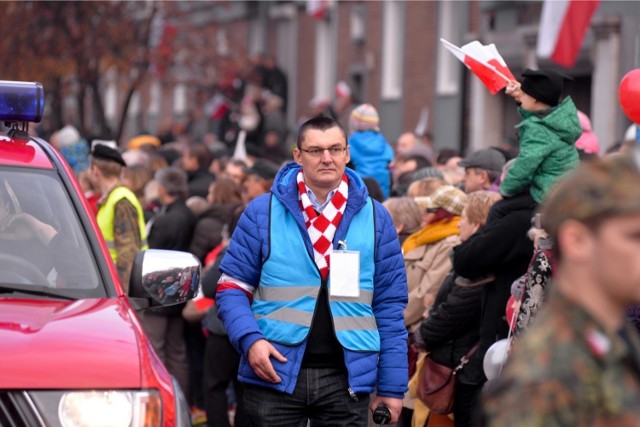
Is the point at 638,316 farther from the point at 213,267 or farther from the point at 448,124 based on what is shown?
the point at 448,124

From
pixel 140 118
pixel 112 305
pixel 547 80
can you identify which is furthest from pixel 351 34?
pixel 112 305

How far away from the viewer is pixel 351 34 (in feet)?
103

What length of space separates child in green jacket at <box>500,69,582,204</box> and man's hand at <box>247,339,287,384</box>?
1.94m

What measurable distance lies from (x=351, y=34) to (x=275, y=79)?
1.90m

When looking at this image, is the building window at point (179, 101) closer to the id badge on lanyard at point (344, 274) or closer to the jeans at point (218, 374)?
the jeans at point (218, 374)

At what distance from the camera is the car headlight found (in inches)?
173

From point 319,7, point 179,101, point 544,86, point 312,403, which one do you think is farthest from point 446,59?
point 312,403

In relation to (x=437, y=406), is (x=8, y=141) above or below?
above

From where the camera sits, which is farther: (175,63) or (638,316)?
(175,63)

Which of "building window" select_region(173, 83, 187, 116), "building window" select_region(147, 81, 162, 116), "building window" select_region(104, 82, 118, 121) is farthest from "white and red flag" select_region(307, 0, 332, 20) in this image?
"building window" select_region(104, 82, 118, 121)

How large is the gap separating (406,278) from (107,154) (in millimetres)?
4028

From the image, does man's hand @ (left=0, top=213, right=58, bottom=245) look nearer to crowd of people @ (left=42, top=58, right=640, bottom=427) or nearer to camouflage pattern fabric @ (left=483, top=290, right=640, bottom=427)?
crowd of people @ (left=42, top=58, right=640, bottom=427)

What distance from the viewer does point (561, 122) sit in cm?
709

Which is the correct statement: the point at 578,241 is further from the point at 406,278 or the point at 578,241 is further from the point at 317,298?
the point at 406,278
